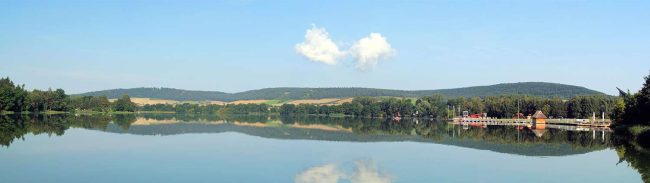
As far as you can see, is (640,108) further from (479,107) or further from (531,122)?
(479,107)

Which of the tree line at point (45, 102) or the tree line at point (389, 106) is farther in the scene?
the tree line at point (389, 106)

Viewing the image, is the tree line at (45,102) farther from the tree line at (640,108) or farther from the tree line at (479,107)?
the tree line at (640,108)

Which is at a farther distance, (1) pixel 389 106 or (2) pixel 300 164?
(1) pixel 389 106

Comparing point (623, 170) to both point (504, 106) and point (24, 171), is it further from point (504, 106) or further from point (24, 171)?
point (504, 106)

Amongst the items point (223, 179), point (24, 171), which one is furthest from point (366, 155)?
point (24, 171)

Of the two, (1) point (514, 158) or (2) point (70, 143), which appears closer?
(1) point (514, 158)

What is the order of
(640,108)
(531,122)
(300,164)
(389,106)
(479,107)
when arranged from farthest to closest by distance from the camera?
(389,106) < (479,107) < (531,122) < (640,108) < (300,164)

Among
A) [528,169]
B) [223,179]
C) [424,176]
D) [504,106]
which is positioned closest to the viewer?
[223,179]

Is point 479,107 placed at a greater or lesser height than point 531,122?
greater

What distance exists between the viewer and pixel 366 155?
27.6m

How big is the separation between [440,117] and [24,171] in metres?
121

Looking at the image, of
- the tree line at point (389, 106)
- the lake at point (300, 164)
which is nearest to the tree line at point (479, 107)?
the tree line at point (389, 106)

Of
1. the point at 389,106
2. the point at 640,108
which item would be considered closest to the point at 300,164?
the point at 640,108

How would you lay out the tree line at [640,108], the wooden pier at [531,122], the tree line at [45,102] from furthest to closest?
the tree line at [45,102]
the wooden pier at [531,122]
the tree line at [640,108]
